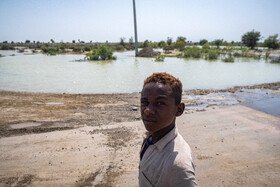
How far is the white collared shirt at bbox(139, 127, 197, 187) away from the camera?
1055mm

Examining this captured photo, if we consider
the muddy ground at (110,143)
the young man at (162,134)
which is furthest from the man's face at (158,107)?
the muddy ground at (110,143)

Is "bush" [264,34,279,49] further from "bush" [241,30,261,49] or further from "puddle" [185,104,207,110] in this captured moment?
"puddle" [185,104,207,110]

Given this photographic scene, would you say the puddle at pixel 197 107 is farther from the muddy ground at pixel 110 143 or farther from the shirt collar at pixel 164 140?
the shirt collar at pixel 164 140

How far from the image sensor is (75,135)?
4.71 m

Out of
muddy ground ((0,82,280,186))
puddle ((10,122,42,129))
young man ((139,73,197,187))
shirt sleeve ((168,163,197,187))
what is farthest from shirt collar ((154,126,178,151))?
puddle ((10,122,42,129))

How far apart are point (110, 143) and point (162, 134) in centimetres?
330

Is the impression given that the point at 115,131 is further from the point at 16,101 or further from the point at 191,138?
the point at 16,101

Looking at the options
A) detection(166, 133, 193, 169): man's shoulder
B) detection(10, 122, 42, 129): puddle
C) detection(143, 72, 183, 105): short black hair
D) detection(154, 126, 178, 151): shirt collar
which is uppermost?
detection(143, 72, 183, 105): short black hair

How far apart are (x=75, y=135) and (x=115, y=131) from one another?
0.90 m

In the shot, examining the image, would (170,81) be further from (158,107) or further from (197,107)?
(197,107)

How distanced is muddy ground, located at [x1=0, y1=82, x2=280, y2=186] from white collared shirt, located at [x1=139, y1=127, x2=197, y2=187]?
87.8 inches

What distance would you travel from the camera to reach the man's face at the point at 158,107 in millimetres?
1210

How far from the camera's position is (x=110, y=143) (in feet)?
14.4

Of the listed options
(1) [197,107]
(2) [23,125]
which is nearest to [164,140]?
(2) [23,125]
